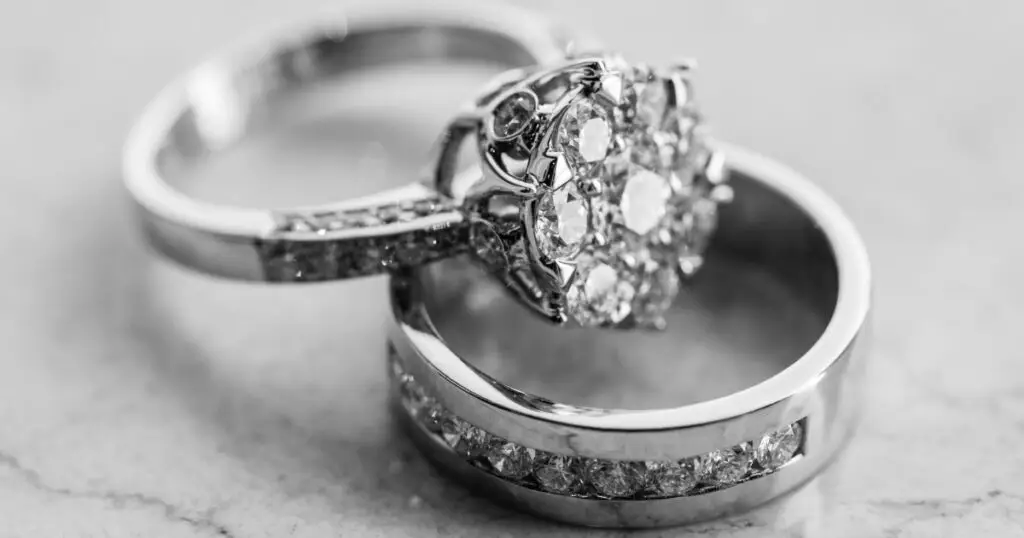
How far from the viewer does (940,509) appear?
1.16m

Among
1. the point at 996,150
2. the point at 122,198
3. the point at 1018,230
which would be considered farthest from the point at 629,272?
the point at 122,198

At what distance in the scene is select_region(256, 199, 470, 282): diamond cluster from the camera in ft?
3.99

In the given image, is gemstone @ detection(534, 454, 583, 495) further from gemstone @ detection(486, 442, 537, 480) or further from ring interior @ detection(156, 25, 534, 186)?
ring interior @ detection(156, 25, 534, 186)

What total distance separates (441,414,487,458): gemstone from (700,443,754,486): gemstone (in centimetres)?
21

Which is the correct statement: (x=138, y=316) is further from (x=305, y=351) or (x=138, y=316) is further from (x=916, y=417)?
(x=916, y=417)

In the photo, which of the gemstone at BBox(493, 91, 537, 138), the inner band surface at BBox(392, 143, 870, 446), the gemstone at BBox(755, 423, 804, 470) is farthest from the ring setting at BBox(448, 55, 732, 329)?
the gemstone at BBox(755, 423, 804, 470)

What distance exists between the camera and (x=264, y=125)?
188cm

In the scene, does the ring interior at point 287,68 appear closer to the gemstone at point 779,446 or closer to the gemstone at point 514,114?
the gemstone at point 514,114

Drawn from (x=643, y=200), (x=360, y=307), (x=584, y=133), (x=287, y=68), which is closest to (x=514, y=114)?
(x=584, y=133)

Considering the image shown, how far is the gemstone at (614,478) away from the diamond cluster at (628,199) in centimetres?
18

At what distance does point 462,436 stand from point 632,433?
0.19 m

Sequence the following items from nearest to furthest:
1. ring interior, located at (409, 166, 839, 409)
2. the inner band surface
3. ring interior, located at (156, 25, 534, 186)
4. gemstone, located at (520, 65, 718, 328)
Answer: the inner band surface < gemstone, located at (520, 65, 718, 328) < ring interior, located at (409, 166, 839, 409) < ring interior, located at (156, 25, 534, 186)

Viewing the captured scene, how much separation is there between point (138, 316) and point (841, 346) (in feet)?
2.82

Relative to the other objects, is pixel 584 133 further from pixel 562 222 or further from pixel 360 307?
pixel 360 307
